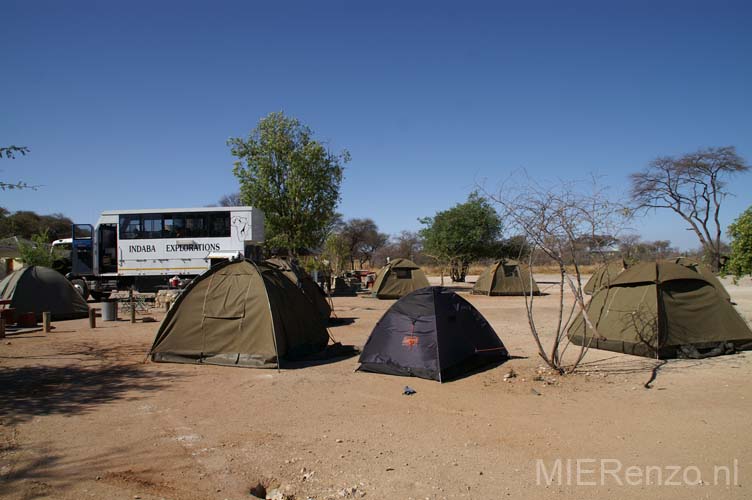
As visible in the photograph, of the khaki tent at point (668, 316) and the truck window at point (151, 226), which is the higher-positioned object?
the truck window at point (151, 226)

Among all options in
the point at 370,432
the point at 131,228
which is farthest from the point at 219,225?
the point at 370,432

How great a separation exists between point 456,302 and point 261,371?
12.0 ft

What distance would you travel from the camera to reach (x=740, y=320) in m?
10.3

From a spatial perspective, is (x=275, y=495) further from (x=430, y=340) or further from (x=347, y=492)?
(x=430, y=340)

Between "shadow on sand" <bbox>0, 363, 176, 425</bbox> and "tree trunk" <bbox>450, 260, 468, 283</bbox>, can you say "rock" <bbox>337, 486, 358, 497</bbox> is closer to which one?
"shadow on sand" <bbox>0, 363, 176, 425</bbox>

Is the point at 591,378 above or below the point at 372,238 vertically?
below

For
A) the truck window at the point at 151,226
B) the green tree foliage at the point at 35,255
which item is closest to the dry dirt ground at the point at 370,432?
the truck window at the point at 151,226

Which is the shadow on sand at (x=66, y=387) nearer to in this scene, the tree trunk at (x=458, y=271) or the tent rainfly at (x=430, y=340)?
the tent rainfly at (x=430, y=340)

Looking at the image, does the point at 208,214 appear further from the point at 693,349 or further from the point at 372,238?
the point at 372,238

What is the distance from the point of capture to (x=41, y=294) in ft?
53.8

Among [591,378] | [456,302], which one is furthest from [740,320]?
[456,302]

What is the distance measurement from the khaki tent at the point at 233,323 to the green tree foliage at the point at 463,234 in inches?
1076

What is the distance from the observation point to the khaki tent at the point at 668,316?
380 inches

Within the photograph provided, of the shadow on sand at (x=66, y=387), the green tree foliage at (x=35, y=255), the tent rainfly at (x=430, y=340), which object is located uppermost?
the green tree foliage at (x=35, y=255)
